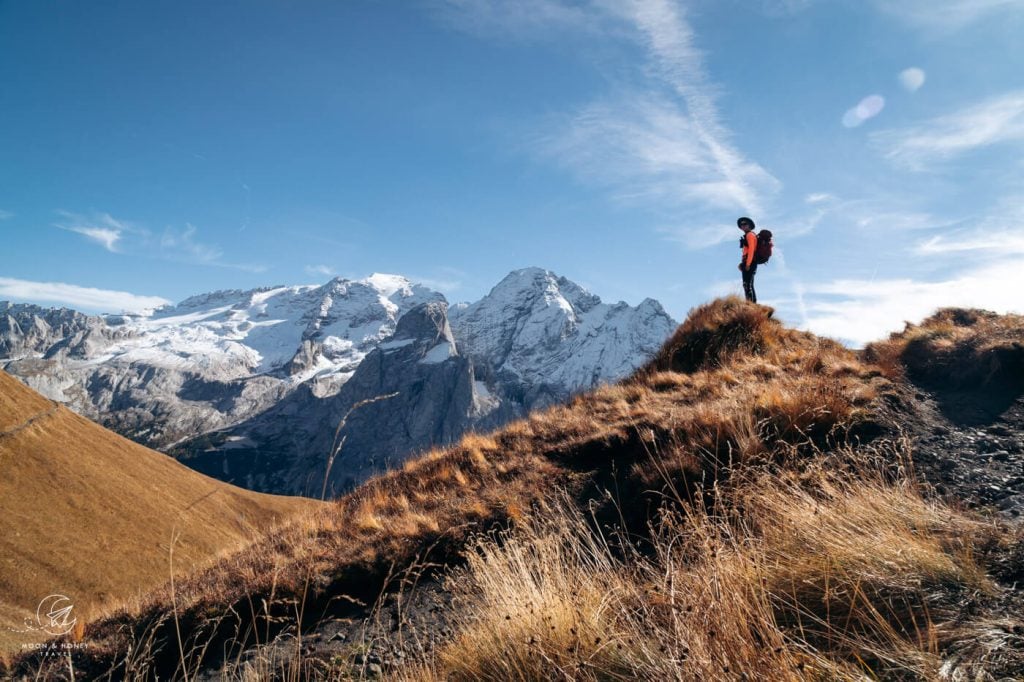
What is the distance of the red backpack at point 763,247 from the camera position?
56.7 feet

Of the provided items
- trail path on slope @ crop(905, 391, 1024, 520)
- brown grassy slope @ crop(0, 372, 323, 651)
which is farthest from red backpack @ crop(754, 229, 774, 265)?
brown grassy slope @ crop(0, 372, 323, 651)

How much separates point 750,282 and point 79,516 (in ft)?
105

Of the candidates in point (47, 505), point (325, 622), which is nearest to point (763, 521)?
point (325, 622)

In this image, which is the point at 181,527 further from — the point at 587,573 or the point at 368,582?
the point at 587,573

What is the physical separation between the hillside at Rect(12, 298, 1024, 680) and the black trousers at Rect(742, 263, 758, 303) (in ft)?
6.85

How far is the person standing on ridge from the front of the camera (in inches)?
682

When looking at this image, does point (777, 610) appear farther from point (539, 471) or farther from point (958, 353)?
point (958, 353)

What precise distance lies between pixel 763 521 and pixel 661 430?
16.9 ft

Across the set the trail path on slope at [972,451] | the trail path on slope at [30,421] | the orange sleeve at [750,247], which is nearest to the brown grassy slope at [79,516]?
the trail path on slope at [30,421]

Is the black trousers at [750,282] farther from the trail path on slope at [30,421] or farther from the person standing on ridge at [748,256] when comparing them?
the trail path on slope at [30,421]

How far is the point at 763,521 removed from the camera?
4328mm

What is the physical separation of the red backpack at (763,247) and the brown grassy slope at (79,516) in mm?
19847

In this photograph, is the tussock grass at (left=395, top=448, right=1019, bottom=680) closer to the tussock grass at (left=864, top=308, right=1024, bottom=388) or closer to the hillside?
the hillside

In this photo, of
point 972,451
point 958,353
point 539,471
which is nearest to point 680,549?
point 539,471
